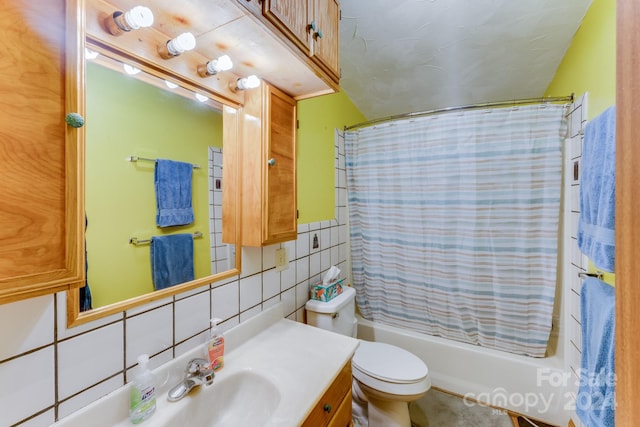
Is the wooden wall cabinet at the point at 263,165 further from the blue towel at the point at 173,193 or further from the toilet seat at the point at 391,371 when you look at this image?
the toilet seat at the point at 391,371

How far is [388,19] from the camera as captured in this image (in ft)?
→ 4.45

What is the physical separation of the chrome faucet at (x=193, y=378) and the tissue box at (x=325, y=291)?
769mm

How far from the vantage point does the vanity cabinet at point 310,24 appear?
75 cm

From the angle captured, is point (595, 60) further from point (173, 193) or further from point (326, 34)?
point (173, 193)

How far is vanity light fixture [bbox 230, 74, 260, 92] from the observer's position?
1.00 metres

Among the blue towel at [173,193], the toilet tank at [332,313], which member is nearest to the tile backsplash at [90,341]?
the blue towel at [173,193]

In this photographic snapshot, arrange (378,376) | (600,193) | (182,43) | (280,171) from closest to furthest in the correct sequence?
(182,43) < (600,193) < (280,171) < (378,376)

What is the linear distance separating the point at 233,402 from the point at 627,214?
3.76ft

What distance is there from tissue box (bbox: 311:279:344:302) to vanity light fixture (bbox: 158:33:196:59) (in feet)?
4.26

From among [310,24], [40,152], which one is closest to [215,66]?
[310,24]

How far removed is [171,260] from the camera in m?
0.88

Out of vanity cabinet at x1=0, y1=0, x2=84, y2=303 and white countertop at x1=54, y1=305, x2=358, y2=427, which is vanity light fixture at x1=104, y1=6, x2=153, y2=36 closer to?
vanity cabinet at x1=0, y1=0, x2=84, y2=303

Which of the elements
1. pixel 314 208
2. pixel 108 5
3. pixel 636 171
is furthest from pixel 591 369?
pixel 108 5

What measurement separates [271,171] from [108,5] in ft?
2.16
